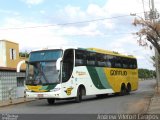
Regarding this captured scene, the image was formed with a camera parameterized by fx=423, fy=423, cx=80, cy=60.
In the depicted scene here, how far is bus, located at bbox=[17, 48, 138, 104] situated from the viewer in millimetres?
25125

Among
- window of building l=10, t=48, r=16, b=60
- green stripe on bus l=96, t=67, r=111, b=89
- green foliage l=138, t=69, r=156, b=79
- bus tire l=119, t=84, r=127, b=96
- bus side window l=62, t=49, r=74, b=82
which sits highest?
window of building l=10, t=48, r=16, b=60

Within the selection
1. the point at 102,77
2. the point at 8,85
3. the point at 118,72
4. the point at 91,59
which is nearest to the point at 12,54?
the point at 8,85

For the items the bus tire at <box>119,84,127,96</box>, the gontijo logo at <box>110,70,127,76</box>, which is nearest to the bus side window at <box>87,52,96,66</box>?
the gontijo logo at <box>110,70,127,76</box>

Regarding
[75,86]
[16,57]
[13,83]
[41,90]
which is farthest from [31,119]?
[16,57]

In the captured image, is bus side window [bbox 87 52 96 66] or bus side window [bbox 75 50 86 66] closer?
bus side window [bbox 75 50 86 66]

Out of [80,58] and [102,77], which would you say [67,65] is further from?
[102,77]

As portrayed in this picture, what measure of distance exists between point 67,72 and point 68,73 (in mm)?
152

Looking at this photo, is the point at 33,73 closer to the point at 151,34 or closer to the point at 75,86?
the point at 75,86

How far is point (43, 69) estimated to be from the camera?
998 inches

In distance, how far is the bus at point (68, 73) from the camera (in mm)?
25125

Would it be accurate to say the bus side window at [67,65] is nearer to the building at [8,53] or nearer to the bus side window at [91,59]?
the bus side window at [91,59]

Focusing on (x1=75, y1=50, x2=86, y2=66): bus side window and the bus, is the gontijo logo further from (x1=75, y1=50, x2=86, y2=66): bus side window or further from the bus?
(x1=75, y1=50, x2=86, y2=66): bus side window

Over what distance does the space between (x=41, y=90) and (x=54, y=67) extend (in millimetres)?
1582

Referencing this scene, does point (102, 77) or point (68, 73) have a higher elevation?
point (68, 73)
